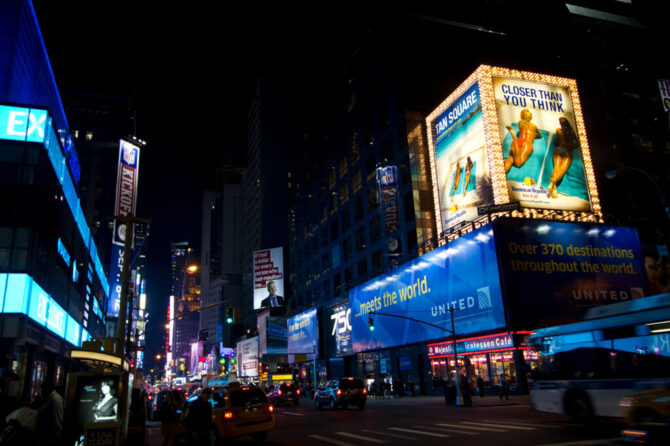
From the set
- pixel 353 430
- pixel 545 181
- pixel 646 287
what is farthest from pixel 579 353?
pixel 646 287

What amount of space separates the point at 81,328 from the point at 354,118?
4196 centimetres

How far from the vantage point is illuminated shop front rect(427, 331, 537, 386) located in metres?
33.8

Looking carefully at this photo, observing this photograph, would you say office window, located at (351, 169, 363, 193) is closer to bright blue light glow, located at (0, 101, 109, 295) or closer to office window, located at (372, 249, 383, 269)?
office window, located at (372, 249, 383, 269)

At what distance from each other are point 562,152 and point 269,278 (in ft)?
203

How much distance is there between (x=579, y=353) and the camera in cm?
1612

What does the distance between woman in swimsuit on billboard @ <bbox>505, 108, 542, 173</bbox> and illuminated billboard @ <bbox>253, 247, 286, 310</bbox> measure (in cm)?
5824

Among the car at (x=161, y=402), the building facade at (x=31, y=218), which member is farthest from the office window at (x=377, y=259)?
the building facade at (x=31, y=218)

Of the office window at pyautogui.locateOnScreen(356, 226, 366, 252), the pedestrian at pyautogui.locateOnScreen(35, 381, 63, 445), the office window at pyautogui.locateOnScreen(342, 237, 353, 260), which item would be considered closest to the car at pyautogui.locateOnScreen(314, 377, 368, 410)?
the pedestrian at pyautogui.locateOnScreen(35, 381, 63, 445)

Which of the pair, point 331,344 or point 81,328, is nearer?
point 81,328

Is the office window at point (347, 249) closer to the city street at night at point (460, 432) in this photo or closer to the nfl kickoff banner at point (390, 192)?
the nfl kickoff banner at point (390, 192)

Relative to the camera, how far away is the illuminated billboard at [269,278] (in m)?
89.6

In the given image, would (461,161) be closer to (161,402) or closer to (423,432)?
(423,432)

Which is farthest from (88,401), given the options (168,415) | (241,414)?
(241,414)

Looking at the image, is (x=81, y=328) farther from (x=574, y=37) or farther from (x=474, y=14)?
(x=574, y=37)
